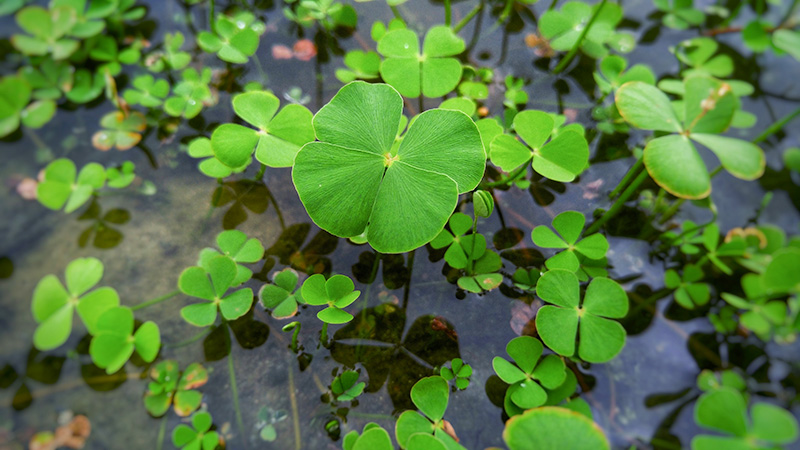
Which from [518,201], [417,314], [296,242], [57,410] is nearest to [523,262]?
[518,201]

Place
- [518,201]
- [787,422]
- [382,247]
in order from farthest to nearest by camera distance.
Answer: [518,201]
[382,247]
[787,422]

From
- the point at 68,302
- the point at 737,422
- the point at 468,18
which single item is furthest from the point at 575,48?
the point at 68,302

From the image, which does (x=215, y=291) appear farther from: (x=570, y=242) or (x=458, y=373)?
(x=570, y=242)

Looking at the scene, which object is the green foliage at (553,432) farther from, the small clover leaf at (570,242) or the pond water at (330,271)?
the small clover leaf at (570,242)

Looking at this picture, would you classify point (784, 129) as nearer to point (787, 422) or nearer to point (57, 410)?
point (787, 422)

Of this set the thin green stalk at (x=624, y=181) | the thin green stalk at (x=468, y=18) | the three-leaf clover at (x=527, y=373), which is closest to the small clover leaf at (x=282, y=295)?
the three-leaf clover at (x=527, y=373)

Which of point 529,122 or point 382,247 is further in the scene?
point 529,122
